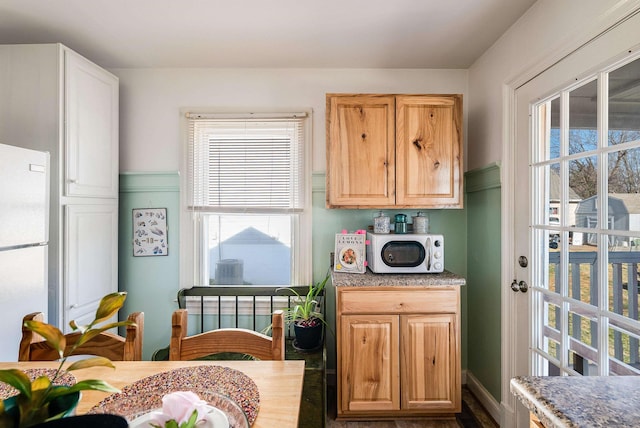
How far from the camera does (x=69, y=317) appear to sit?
1.91 metres

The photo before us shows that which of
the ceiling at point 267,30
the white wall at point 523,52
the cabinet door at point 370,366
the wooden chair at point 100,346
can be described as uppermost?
the ceiling at point 267,30

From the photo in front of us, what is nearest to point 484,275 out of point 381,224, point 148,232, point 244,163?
point 381,224

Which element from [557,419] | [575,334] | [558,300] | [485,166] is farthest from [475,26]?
[557,419]

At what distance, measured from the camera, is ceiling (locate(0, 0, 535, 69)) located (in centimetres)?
172

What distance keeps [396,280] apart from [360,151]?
0.86 metres

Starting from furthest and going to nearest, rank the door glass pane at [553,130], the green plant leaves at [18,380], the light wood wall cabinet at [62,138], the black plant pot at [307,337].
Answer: the black plant pot at [307,337] → the light wood wall cabinet at [62,138] → the door glass pane at [553,130] → the green plant leaves at [18,380]

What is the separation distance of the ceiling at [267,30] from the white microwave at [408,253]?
1.25 m

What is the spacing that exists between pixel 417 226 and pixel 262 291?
122cm

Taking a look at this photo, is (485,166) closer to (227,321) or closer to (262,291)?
(262,291)

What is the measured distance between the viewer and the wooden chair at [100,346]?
1.15 meters

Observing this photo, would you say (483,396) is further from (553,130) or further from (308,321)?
(553,130)

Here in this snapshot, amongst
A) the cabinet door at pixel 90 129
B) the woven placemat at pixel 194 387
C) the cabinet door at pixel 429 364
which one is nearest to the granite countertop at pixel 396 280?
the cabinet door at pixel 429 364

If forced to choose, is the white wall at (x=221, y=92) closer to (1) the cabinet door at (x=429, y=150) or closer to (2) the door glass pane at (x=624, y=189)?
(1) the cabinet door at (x=429, y=150)

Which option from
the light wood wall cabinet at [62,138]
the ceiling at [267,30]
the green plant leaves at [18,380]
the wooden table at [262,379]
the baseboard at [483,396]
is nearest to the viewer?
the green plant leaves at [18,380]
